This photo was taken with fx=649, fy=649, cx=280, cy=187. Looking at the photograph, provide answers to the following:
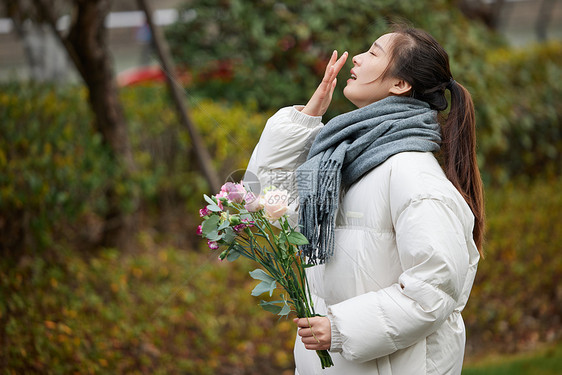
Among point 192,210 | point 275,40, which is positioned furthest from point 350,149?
point 275,40

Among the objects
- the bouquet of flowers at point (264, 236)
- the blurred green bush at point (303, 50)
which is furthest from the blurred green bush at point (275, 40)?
the bouquet of flowers at point (264, 236)

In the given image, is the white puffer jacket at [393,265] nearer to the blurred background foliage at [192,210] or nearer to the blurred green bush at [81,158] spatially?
the blurred background foliage at [192,210]

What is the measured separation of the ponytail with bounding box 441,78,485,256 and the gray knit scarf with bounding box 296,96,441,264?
6 centimetres

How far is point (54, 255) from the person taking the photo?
4359 mm

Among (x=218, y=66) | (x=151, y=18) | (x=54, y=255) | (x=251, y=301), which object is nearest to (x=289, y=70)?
(x=218, y=66)

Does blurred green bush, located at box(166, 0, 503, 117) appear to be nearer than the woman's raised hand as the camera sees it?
No

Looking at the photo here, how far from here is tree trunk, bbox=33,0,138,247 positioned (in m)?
4.43

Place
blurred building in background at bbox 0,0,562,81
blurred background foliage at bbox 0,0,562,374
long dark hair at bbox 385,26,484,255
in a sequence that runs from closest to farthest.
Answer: long dark hair at bbox 385,26,484,255 < blurred background foliage at bbox 0,0,562,374 < blurred building in background at bbox 0,0,562,81

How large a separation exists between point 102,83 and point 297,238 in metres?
3.27

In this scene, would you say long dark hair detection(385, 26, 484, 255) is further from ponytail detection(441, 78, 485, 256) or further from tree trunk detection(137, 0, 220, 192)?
tree trunk detection(137, 0, 220, 192)

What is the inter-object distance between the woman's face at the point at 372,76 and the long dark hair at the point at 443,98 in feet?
0.08

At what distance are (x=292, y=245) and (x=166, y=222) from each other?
3664mm

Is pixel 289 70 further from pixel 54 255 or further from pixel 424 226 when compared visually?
pixel 424 226

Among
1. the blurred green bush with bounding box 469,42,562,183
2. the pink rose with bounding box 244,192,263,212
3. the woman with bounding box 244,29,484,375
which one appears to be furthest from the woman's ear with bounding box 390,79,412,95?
the blurred green bush with bounding box 469,42,562,183
